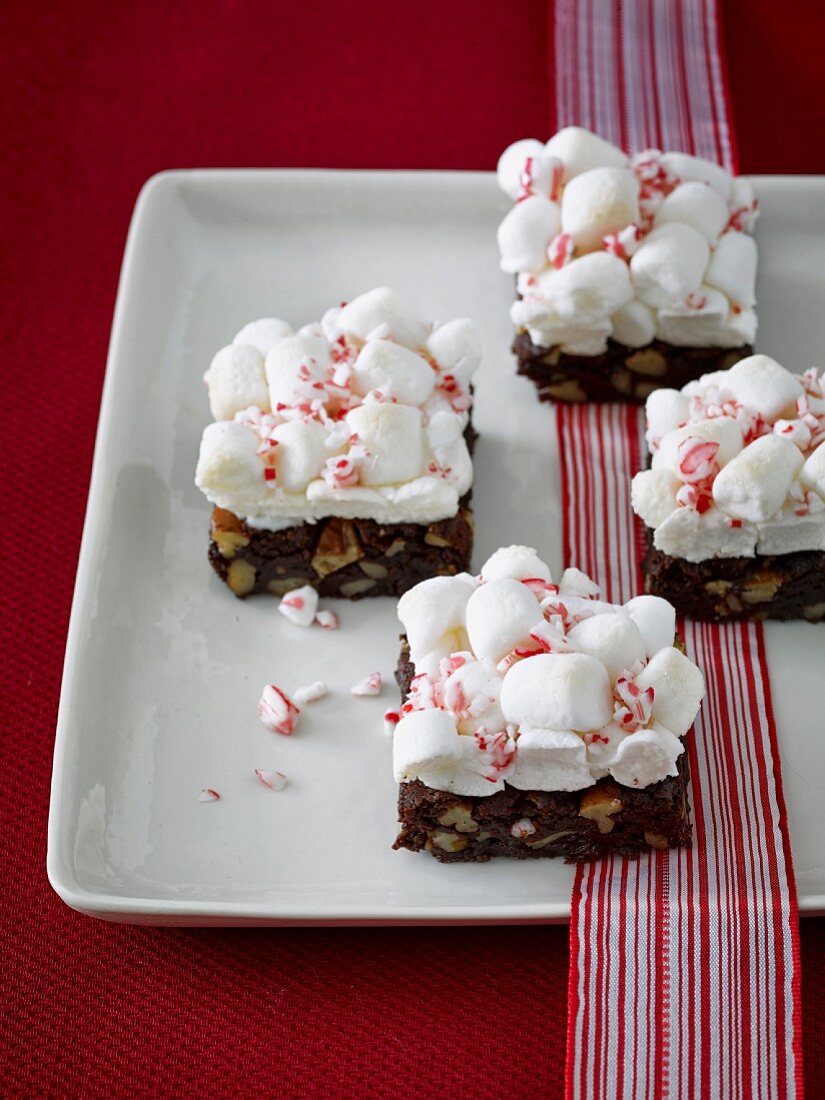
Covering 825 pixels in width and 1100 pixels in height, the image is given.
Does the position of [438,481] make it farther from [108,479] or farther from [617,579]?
[108,479]

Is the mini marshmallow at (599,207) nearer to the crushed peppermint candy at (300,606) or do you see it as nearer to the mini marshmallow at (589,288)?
the mini marshmallow at (589,288)

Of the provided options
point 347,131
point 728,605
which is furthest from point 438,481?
point 347,131

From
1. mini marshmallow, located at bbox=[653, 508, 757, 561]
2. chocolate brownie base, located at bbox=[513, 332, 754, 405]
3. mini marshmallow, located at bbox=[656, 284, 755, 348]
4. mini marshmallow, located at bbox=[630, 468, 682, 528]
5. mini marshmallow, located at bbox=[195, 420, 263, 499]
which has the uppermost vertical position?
mini marshmallow, located at bbox=[656, 284, 755, 348]

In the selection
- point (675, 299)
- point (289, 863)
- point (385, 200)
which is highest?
point (385, 200)

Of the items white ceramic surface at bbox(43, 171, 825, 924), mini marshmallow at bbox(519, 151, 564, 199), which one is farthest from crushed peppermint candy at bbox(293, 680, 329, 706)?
mini marshmallow at bbox(519, 151, 564, 199)

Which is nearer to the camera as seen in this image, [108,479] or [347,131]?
[108,479]

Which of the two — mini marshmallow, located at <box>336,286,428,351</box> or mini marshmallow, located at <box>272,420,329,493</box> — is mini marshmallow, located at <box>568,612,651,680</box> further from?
mini marshmallow, located at <box>336,286,428,351</box>

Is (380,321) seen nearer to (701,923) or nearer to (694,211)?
(694,211)
